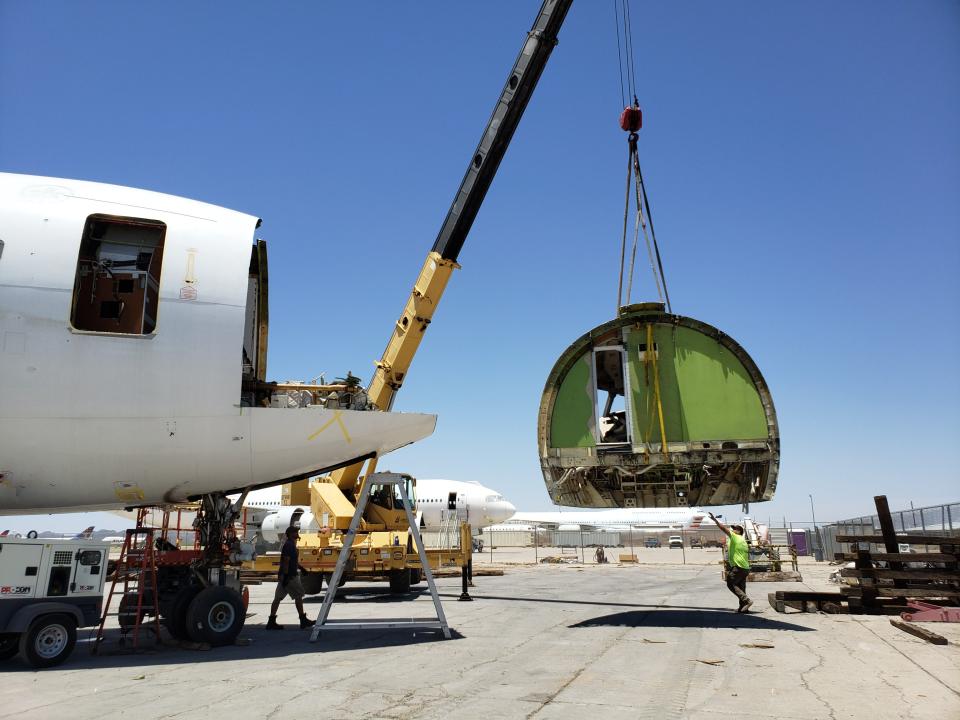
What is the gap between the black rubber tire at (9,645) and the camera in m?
8.18

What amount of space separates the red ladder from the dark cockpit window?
3.05 metres

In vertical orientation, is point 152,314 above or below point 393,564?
above

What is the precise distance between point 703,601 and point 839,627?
15.6 ft

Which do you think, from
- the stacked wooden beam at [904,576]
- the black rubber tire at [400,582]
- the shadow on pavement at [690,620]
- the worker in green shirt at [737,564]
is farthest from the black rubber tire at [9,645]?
the stacked wooden beam at [904,576]

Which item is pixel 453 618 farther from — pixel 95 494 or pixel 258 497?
pixel 258 497

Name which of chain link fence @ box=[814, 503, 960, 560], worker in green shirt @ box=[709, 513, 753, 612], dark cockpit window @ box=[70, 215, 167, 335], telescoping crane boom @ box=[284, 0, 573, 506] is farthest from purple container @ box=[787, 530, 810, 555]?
dark cockpit window @ box=[70, 215, 167, 335]

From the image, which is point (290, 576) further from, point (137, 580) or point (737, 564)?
point (737, 564)

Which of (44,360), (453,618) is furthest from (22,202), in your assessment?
(453,618)

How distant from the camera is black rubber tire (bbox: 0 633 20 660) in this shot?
26.8 ft

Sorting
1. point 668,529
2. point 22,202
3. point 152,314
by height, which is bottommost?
point 668,529

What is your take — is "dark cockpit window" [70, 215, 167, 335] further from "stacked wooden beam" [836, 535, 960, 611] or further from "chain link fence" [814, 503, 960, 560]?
"chain link fence" [814, 503, 960, 560]

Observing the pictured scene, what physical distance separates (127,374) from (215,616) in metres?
3.71

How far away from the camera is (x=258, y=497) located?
45.0m

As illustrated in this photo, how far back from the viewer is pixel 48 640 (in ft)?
26.5
